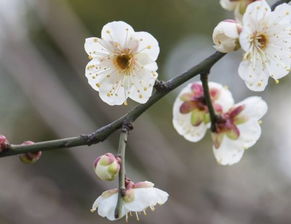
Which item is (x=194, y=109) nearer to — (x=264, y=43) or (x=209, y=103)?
(x=209, y=103)

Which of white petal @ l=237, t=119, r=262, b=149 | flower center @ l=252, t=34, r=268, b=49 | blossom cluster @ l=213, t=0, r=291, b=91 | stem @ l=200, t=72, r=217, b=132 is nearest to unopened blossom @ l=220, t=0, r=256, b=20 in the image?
blossom cluster @ l=213, t=0, r=291, b=91

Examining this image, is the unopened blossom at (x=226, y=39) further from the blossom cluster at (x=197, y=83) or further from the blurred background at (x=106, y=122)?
the blurred background at (x=106, y=122)

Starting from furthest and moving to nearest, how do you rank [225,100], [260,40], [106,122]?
[106,122], [225,100], [260,40]

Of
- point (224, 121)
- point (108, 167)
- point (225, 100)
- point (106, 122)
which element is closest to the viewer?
point (108, 167)

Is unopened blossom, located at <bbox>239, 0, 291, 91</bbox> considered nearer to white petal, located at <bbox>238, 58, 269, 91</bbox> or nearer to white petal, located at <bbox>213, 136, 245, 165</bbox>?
white petal, located at <bbox>238, 58, 269, 91</bbox>

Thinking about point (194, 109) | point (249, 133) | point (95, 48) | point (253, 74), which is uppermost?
point (95, 48)

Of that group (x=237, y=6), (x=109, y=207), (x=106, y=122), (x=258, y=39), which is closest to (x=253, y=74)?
(x=258, y=39)

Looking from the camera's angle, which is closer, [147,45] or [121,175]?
[121,175]

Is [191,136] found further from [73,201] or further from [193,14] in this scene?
[193,14]
